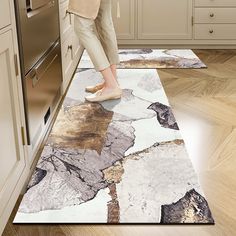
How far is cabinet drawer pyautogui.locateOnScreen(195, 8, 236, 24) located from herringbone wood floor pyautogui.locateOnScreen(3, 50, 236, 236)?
1.83 feet

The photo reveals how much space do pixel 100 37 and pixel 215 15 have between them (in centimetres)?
183

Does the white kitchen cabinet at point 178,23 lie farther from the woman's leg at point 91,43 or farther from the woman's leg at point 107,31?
the woman's leg at point 91,43

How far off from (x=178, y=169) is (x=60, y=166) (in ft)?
1.49

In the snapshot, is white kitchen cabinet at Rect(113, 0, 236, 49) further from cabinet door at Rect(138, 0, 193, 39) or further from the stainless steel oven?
the stainless steel oven

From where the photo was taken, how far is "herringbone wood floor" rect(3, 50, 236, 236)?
124 centimetres

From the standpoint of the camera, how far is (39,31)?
1.77 m

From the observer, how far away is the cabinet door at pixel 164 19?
3.99 metres

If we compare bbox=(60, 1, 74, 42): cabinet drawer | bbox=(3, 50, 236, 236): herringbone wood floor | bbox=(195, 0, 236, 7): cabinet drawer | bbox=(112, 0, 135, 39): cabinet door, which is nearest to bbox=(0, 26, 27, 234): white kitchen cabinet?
bbox=(3, 50, 236, 236): herringbone wood floor

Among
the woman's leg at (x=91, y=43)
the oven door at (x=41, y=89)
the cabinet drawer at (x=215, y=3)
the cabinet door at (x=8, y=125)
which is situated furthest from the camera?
the cabinet drawer at (x=215, y=3)

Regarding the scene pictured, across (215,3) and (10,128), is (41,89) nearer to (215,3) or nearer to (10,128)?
(10,128)

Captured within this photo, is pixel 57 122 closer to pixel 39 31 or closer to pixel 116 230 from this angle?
pixel 39 31

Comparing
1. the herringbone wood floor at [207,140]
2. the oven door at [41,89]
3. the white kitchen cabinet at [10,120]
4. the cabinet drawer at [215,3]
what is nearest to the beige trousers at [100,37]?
the oven door at [41,89]

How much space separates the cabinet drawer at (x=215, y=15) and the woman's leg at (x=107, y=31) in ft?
5.70

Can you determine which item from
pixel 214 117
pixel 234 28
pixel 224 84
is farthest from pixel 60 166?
pixel 234 28
